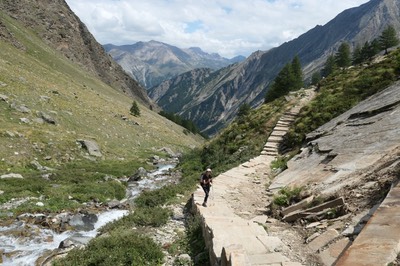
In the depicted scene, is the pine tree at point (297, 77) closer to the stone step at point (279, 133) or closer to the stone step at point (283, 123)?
the stone step at point (283, 123)

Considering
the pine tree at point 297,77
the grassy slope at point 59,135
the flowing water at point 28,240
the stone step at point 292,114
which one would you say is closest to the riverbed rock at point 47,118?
the grassy slope at point 59,135

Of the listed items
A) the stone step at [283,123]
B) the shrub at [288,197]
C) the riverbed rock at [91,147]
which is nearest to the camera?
the shrub at [288,197]

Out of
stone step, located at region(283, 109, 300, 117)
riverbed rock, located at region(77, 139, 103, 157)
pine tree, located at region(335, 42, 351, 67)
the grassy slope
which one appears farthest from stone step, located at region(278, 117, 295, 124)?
pine tree, located at region(335, 42, 351, 67)

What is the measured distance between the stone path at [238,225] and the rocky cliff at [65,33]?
103 metres

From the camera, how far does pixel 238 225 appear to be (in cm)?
1263

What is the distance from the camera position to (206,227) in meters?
12.4

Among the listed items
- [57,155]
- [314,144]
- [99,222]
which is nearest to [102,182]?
[57,155]

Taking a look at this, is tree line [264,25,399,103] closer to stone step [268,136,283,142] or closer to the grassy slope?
the grassy slope

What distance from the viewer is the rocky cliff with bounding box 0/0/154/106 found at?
343ft

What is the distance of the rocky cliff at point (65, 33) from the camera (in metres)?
104

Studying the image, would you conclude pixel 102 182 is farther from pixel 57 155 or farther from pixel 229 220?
pixel 229 220

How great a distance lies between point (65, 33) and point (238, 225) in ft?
389

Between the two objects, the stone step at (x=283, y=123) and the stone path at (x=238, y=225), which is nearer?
the stone path at (x=238, y=225)

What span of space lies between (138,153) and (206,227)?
36.6 metres
